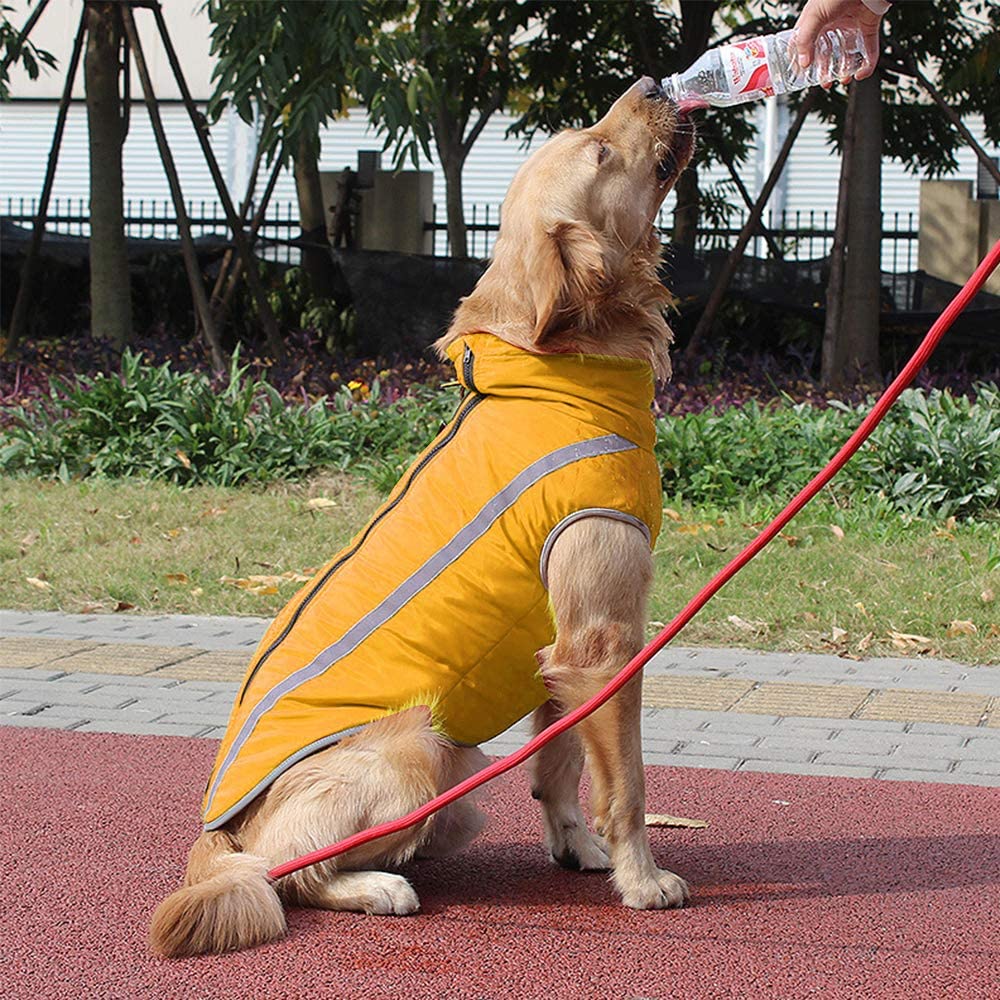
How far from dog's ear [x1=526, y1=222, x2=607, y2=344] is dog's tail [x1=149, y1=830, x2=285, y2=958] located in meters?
1.55

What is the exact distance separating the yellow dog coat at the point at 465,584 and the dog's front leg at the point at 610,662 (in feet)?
0.21

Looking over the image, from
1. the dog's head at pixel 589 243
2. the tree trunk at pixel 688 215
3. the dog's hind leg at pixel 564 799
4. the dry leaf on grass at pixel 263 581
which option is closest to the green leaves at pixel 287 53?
the dry leaf on grass at pixel 263 581

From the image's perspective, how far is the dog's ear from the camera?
12.3 ft

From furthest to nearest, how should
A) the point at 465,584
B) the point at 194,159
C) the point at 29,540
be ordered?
1. the point at 194,159
2. the point at 29,540
3. the point at 465,584

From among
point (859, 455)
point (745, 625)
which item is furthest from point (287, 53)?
point (745, 625)

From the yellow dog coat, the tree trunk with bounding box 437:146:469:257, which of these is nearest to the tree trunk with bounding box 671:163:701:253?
the tree trunk with bounding box 437:146:469:257

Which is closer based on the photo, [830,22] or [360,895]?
[360,895]

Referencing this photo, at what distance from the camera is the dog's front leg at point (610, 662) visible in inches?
143

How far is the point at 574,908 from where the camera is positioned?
3.85 metres

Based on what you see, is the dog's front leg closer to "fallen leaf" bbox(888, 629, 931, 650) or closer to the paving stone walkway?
the paving stone walkway

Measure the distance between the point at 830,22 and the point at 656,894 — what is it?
2.44 metres

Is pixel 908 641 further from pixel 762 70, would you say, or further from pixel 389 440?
pixel 389 440

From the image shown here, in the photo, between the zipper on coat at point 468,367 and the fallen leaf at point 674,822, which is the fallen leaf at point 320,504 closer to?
the fallen leaf at point 674,822

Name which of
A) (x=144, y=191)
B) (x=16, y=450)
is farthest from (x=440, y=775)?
(x=144, y=191)
